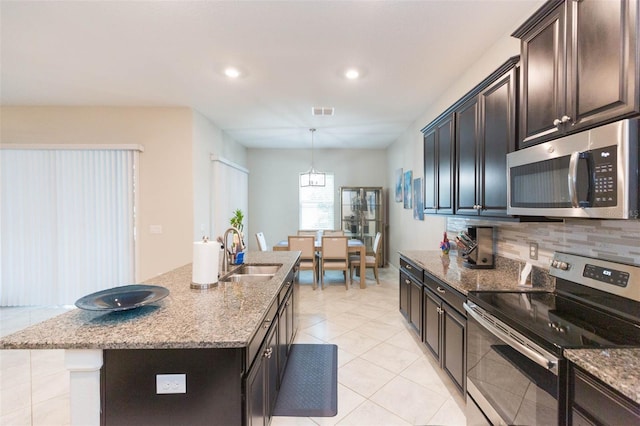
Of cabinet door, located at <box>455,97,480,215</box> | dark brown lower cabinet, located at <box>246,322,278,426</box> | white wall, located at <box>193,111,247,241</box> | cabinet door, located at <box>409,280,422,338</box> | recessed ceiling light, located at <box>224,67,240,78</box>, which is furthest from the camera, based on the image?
white wall, located at <box>193,111,247,241</box>

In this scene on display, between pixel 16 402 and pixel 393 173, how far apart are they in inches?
235

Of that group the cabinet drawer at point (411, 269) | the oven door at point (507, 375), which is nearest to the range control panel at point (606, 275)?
the oven door at point (507, 375)

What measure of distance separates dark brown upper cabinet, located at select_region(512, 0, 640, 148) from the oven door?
979 millimetres

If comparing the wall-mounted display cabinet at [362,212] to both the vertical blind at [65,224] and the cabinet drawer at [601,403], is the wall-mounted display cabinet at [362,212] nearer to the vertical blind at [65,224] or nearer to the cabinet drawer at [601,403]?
the vertical blind at [65,224]

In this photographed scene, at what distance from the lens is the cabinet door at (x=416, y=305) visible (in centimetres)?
265

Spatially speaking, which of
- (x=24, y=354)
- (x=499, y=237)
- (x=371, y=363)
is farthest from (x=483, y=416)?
(x=24, y=354)

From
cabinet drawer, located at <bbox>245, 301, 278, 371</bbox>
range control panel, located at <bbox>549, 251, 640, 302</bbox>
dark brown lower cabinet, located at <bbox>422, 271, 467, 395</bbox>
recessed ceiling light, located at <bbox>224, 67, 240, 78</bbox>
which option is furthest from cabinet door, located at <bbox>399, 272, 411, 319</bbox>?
recessed ceiling light, located at <bbox>224, 67, 240, 78</bbox>

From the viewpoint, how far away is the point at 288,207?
22.3ft

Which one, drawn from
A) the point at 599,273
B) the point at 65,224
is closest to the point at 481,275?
the point at 599,273

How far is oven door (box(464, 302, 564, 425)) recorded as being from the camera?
1.12 metres

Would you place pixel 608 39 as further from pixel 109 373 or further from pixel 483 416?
pixel 109 373

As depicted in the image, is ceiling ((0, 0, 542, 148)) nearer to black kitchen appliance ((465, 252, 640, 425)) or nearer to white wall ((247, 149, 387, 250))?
black kitchen appliance ((465, 252, 640, 425))

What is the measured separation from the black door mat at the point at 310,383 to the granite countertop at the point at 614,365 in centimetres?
152

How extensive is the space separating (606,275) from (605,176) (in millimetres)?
588
